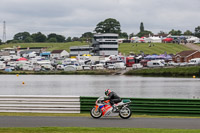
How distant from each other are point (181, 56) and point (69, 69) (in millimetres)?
36302

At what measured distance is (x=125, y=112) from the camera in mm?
21500

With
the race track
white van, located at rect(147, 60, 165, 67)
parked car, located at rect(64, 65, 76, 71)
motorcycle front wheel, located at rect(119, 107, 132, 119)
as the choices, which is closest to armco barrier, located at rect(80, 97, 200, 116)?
the race track

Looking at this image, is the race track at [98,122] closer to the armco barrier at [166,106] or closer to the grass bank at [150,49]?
the armco barrier at [166,106]

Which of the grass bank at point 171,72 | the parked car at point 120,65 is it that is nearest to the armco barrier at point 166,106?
the grass bank at point 171,72

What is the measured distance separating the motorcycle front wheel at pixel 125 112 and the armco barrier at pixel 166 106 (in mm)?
2117

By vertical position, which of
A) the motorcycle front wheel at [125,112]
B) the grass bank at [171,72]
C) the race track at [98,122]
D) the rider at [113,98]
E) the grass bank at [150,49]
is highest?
the grass bank at [150,49]

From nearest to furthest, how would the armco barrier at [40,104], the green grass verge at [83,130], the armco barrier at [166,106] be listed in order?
the green grass verge at [83,130] < the armco barrier at [166,106] < the armco barrier at [40,104]

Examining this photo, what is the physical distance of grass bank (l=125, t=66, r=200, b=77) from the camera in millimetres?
99312

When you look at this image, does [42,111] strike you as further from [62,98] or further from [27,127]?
[27,127]

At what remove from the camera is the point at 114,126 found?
19.1 meters

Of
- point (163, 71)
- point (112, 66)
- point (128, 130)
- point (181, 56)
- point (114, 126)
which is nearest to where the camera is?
point (128, 130)

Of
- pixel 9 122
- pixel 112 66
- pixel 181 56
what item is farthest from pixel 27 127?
pixel 181 56

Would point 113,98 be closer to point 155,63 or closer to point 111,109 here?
point 111,109

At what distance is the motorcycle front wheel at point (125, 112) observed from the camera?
2141cm
